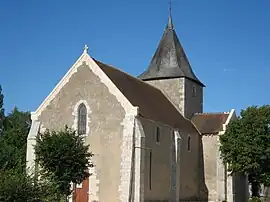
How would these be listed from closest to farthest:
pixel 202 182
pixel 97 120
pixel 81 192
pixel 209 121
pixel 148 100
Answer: pixel 81 192 → pixel 97 120 → pixel 148 100 → pixel 202 182 → pixel 209 121

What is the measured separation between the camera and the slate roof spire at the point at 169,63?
40156 millimetres

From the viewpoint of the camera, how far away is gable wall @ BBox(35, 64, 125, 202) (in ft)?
96.3

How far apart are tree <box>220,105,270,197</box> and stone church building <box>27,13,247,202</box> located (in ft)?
7.02

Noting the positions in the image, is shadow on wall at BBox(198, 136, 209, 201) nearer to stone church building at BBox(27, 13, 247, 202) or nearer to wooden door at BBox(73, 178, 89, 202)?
stone church building at BBox(27, 13, 247, 202)

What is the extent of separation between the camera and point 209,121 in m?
39.2

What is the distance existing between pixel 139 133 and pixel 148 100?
5.71 m

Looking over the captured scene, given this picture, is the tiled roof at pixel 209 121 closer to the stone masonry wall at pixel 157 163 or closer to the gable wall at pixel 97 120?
the stone masonry wall at pixel 157 163

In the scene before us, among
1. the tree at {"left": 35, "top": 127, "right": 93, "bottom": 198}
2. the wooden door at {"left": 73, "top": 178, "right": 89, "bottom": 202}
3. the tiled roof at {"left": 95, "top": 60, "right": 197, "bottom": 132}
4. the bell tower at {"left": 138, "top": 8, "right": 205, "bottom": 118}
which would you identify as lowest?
the wooden door at {"left": 73, "top": 178, "right": 89, "bottom": 202}

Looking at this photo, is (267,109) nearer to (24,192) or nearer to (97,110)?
(97,110)

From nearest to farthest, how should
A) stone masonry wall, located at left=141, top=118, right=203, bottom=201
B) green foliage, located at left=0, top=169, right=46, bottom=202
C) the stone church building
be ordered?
green foliage, located at left=0, top=169, right=46, bottom=202, the stone church building, stone masonry wall, located at left=141, top=118, right=203, bottom=201

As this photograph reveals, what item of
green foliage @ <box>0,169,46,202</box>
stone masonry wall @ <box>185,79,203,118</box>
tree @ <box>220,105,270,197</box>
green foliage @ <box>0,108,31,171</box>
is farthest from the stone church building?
green foliage @ <box>0,169,46,202</box>

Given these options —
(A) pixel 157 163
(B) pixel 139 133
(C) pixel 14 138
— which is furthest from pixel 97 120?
(C) pixel 14 138

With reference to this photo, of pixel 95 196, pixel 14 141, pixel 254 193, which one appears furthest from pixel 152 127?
pixel 14 141

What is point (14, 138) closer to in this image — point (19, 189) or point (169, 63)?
point (169, 63)
